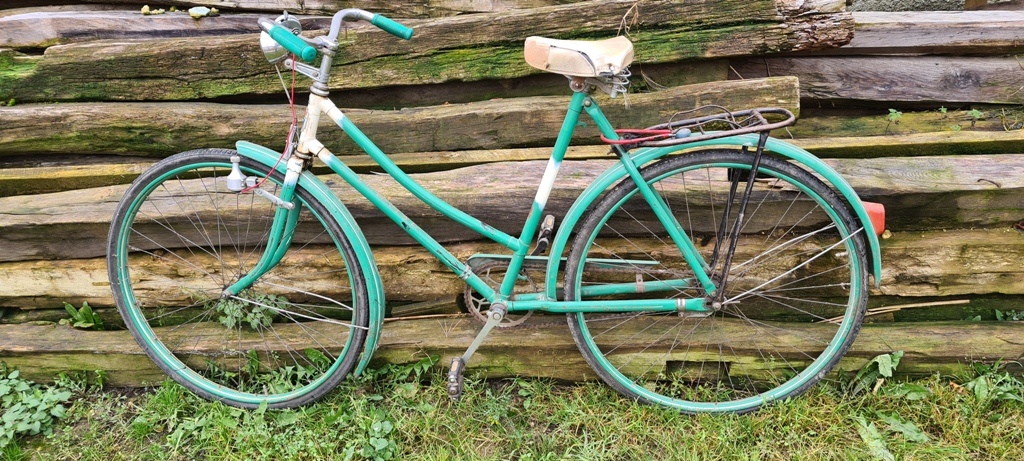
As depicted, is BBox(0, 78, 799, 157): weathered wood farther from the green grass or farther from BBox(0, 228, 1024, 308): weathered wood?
the green grass

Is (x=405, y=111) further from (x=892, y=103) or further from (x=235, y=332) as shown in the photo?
(x=892, y=103)

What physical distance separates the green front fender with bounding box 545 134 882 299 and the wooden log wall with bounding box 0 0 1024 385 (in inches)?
13.2

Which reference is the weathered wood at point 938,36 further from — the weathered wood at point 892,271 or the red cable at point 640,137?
the red cable at point 640,137

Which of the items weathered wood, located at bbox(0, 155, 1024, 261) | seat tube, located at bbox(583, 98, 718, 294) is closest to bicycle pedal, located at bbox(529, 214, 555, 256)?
weathered wood, located at bbox(0, 155, 1024, 261)

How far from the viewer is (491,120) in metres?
3.29

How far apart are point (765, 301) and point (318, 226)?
7.32ft

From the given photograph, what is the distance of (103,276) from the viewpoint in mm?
3432

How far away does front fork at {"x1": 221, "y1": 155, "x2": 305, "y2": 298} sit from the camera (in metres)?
2.70

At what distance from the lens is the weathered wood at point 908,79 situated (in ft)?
11.4

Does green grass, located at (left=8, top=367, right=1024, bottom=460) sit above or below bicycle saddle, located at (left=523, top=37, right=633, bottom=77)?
below

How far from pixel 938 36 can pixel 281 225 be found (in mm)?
Answer: 3514

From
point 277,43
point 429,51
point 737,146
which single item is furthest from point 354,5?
point 737,146

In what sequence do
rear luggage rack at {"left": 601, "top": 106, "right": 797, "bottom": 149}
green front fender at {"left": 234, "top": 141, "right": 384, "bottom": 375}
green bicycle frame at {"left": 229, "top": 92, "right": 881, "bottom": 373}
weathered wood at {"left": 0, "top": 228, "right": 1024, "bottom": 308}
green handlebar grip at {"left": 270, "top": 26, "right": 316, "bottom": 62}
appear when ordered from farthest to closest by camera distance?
weathered wood at {"left": 0, "top": 228, "right": 1024, "bottom": 308} < green front fender at {"left": 234, "top": 141, "right": 384, "bottom": 375} < green bicycle frame at {"left": 229, "top": 92, "right": 881, "bottom": 373} < rear luggage rack at {"left": 601, "top": 106, "right": 797, "bottom": 149} < green handlebar grip at {"left": 270, "top": 26, "right": 316, "bottom": 62}

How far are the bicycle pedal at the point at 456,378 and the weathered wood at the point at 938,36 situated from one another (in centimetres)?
251
